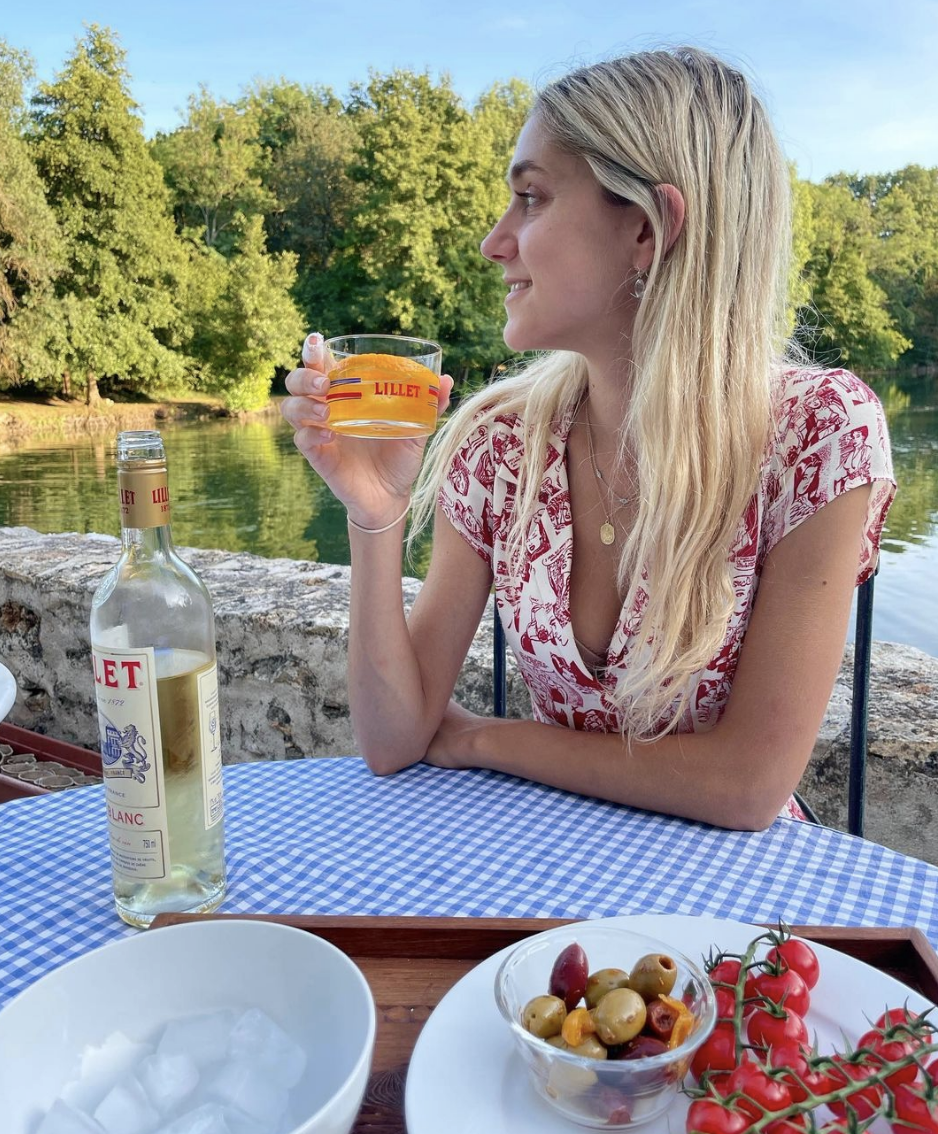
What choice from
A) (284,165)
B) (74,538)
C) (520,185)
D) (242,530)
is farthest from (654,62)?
(284,165)

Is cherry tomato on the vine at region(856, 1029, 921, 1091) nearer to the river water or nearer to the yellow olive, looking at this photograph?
the yellow olive

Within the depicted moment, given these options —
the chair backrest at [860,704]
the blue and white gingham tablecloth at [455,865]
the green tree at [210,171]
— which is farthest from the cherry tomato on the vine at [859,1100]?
the green tree at [210,171]

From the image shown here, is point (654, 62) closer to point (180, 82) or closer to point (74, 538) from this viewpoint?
point (74, 538)

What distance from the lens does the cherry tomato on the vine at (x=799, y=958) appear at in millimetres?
622

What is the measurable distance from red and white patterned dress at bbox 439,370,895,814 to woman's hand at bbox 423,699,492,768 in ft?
0.71

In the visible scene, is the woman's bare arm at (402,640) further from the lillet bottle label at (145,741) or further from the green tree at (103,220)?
the green tree at (103,220)

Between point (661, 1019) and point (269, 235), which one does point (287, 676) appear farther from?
point (269, 235)

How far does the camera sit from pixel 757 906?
2.85ft

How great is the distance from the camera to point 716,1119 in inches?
17.8

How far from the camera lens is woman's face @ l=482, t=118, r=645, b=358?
55.2 inches

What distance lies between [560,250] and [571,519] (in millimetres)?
423

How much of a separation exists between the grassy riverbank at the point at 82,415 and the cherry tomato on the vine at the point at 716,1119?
20697 millimetres

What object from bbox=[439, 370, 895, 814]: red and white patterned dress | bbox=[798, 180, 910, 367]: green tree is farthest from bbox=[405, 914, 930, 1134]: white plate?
bbox=[798, 180, 910, 367]: green tree

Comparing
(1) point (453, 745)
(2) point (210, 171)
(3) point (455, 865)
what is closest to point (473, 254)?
(2) point (210, 171)
